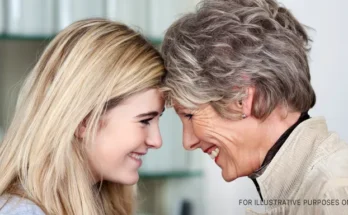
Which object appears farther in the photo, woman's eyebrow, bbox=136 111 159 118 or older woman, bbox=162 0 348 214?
woman's eyebrow, bbox=136 111 159 118

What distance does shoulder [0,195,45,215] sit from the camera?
4.18ft

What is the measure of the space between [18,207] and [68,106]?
204 millimetres

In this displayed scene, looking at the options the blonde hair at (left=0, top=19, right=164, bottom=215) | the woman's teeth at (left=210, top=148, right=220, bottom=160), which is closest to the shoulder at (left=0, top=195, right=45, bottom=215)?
the blonde hair at (left=0, top=19, right=164, bottom=215)

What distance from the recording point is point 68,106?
A: 1330mm

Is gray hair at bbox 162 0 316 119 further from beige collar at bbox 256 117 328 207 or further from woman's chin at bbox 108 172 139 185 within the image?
woman's chin at bbox 108 172 139 185

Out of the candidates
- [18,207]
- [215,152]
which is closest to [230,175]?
[215,152]

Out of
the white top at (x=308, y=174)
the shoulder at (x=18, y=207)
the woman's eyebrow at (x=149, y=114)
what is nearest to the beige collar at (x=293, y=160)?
the white top at (x=308, y=174)

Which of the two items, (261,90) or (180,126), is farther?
(180,126)

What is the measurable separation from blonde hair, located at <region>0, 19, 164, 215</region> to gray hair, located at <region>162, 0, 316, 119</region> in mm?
104

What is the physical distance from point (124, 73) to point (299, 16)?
68cm

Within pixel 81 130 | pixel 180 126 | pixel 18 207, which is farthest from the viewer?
pixel 180 126

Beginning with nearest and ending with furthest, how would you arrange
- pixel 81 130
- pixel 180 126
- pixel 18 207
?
pixel 18 207 < pixel 81 130 < pixel 180 126

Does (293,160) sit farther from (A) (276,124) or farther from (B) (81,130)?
(B) (81,130)

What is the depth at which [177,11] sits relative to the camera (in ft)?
6.08
